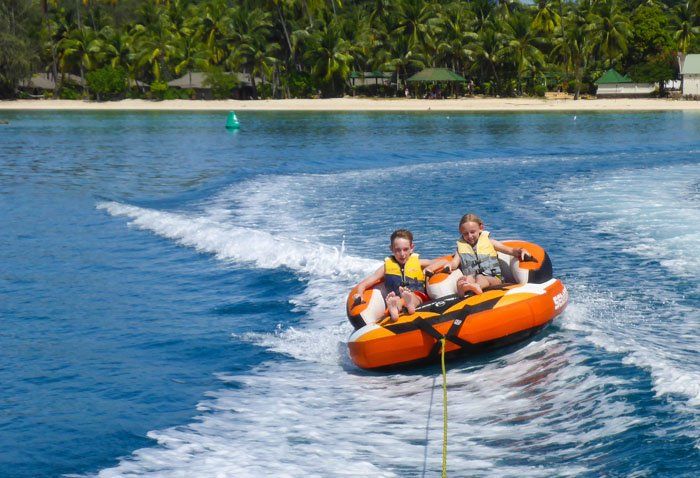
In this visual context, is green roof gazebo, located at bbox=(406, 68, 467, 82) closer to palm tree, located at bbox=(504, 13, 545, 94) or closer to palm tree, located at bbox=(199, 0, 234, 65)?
palm tree, located at bbox=(504, 13, 545, 94)

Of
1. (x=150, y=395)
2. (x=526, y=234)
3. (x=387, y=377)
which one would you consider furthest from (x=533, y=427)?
(x=526, y=234)

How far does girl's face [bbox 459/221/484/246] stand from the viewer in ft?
28.5

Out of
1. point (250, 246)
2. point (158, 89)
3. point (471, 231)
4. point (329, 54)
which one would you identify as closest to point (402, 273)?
point (471, 231)

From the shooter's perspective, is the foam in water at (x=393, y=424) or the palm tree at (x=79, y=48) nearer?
the foam in water at (x=393, y=424)

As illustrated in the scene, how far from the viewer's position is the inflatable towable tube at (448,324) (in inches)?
311

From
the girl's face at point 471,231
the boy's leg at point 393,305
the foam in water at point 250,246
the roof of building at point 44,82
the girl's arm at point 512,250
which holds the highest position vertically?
the roof of building at point 44,82

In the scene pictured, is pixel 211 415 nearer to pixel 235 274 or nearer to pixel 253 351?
pixel 253 351

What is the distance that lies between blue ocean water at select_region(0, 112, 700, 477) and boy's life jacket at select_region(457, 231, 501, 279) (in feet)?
2.99

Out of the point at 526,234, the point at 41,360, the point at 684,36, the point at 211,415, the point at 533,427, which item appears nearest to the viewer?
the point at 533,427

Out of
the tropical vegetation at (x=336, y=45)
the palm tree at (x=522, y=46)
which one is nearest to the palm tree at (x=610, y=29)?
the tropical vegetation at (x=336, y=45)

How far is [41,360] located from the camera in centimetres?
903

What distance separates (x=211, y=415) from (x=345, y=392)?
1229 millimetres

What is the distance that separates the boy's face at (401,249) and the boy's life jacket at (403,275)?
0.06 meters

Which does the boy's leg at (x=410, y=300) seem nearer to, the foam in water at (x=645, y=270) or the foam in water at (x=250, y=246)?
the foam in water at (x=645, y=270)
